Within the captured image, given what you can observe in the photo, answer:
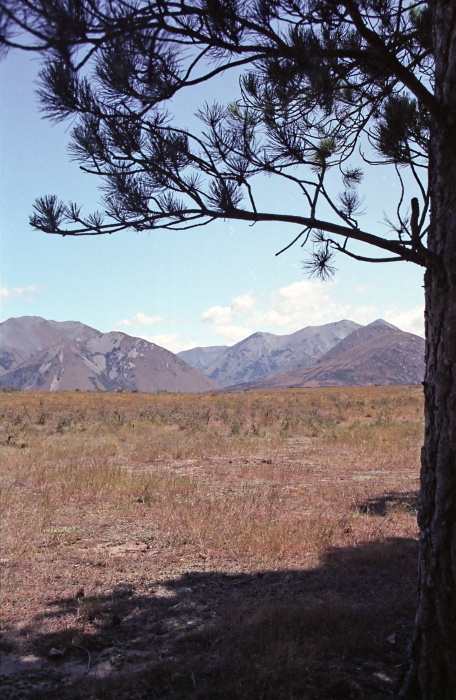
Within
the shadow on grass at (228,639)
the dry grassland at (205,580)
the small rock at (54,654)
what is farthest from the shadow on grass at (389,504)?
the small rock at (54,654)

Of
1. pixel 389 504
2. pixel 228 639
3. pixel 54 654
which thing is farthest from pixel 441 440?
pixel 389 504

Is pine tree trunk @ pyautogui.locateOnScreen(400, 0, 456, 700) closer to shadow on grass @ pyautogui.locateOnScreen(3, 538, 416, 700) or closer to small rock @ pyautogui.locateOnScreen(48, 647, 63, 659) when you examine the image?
shadow on grass @ pyautogui.locateOnScreen(3, 538, 416, 700)

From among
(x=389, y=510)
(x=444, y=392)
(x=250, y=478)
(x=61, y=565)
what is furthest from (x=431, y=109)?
(x=250, y=478)

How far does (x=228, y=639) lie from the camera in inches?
135

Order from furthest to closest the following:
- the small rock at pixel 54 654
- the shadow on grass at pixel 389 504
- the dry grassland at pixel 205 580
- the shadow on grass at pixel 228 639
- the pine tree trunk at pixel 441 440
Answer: the shadow on grass at pixel 389 504 → the small rock at pixel 54 654 → the dry grassland at pixel 205 580 → the shadow on grass at pixel 228 639 → the pine tree trunk at pixel 441 440

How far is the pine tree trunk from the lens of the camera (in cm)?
274

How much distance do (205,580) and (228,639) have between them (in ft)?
3.90

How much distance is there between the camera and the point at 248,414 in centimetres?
2331

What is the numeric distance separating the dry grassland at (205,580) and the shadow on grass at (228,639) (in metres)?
0.01

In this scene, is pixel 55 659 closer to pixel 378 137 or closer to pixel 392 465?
pixel 378 137

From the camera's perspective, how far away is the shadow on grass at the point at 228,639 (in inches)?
116

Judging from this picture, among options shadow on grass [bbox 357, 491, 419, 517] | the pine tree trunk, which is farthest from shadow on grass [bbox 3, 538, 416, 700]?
shadow on grass [bbox 357, 491, 419, 517]

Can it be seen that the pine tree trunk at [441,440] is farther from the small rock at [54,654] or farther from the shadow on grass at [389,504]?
the shadow on grass at [389,504]

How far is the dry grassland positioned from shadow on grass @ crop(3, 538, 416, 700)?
0.04 feet
